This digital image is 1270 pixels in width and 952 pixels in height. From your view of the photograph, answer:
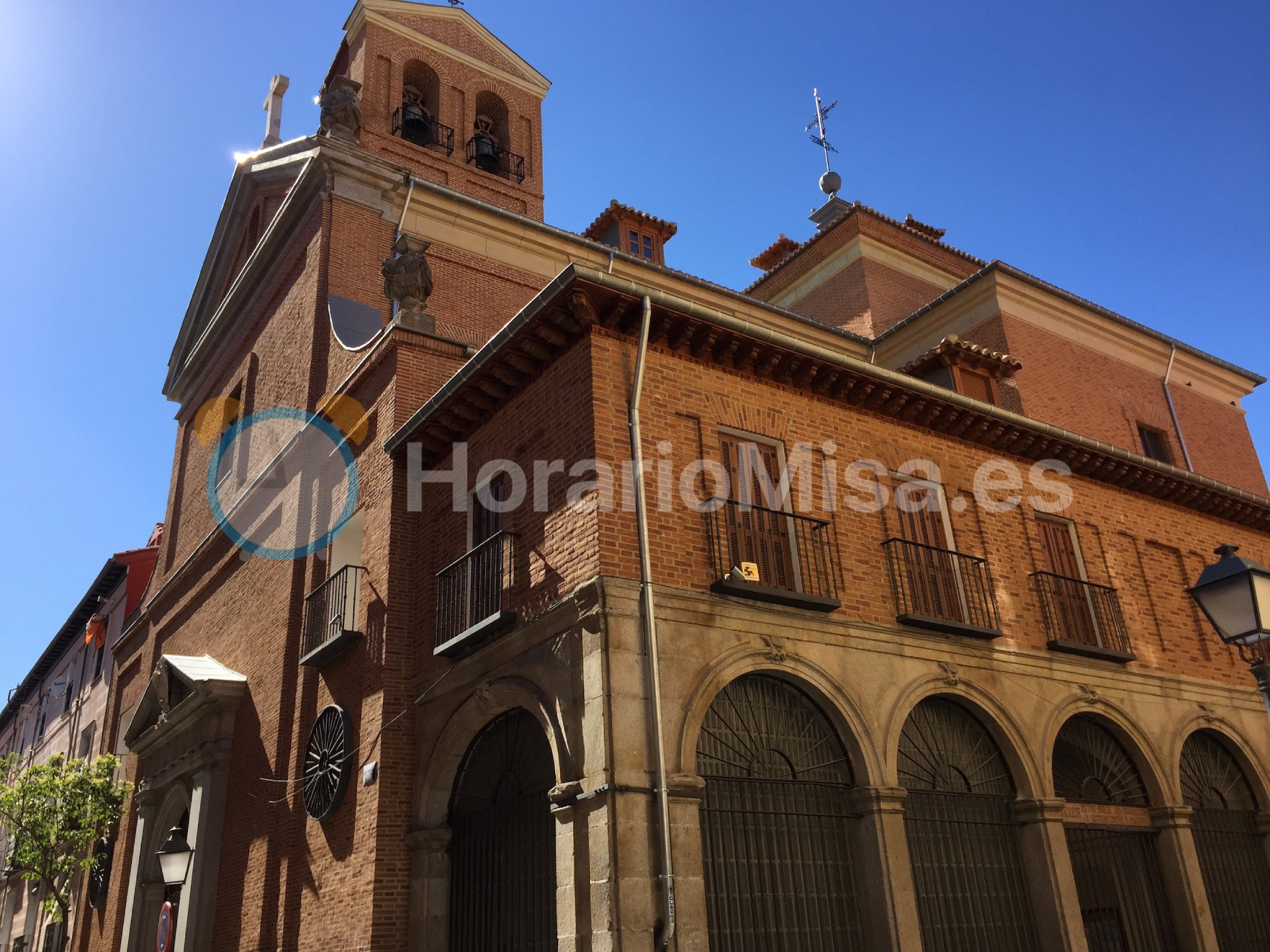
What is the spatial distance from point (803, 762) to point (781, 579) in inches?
68.0

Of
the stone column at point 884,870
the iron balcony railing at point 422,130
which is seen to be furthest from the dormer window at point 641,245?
the stone column at point 884,870

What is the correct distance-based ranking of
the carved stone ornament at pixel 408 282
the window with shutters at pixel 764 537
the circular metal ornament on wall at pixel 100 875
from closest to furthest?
the window with shutters at pixel 764 537 → the carved stone ornament at pixel 408 282 → the circular metal ornament on wall at pixel 100 875

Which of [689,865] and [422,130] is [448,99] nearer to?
[422,130]

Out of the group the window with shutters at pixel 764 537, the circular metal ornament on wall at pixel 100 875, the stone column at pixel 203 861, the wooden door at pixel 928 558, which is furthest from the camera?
the circular metal ornament on wall at pixel 100 875

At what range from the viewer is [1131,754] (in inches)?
481

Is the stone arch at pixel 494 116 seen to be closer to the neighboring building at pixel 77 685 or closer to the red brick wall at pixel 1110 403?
the red brick wall at pixel 1110 403

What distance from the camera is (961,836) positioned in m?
10.3

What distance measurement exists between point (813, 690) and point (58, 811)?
14577mm

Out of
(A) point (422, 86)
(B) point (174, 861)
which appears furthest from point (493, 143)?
(B) point (174, 861)

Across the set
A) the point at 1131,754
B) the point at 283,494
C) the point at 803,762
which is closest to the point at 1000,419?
the point at 1131,754

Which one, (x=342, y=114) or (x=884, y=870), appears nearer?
(x=884, y=870)

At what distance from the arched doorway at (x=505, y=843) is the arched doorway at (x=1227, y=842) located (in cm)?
771

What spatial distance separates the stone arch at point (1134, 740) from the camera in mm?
11836

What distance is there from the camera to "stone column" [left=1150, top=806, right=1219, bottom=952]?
11.3 meters
